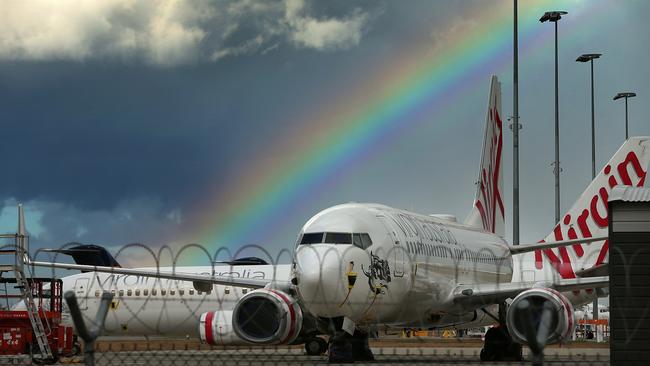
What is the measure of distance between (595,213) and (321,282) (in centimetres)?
2124

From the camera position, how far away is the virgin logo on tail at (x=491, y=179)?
46750 mm

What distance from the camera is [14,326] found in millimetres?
32156

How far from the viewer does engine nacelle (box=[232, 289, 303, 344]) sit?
86.7 feet

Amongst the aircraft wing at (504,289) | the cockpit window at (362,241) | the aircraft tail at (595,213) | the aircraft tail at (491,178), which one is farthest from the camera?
the aircraft tail at (491,178)

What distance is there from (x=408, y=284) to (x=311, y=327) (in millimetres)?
2862

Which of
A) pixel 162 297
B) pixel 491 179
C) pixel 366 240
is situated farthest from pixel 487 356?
pixel 162 297

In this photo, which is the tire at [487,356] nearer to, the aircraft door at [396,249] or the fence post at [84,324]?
the aircraft door at [396,249]

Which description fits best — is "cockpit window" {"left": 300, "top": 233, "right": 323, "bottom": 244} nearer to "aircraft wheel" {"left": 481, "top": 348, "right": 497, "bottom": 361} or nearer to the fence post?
"aircraft wheel" {"left": 481, "top": 348, "right": 497, "bottom": 361}

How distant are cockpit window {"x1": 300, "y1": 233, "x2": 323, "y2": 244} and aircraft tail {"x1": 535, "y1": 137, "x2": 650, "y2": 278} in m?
17.2

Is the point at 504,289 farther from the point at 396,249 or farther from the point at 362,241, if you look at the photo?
the point at 362,241

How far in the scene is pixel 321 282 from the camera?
78.1 feet

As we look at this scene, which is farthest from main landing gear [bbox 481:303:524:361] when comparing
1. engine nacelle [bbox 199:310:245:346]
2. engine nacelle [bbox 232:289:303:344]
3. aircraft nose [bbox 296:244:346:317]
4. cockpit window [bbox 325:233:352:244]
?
aircraft nose [bbox 296:244:346:317]

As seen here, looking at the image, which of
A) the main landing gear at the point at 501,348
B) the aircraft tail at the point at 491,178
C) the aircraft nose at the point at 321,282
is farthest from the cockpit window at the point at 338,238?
the aircraft tail at the point at 491,178

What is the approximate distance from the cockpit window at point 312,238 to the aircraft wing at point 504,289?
18.0ft
